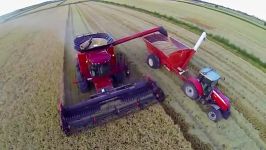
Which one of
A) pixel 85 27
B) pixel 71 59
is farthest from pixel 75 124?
pixel 85 27

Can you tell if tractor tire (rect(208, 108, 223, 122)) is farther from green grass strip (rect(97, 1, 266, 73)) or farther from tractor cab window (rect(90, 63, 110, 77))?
green grass strip (rect(97, 1, 266, 73))

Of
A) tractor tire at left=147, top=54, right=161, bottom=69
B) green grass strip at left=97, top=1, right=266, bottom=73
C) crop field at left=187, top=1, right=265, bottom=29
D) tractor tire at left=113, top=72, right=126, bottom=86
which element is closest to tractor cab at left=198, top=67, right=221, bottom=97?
tractor tire at left=147, top=54, right=161, bottom=69

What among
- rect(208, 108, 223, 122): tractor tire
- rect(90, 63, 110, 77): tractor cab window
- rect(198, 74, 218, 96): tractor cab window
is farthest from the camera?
rect(90, 63, 110, 77): tractor cab window

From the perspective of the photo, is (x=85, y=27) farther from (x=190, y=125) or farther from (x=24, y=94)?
(x=190, y=125)

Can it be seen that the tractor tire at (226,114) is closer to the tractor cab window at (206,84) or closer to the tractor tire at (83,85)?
the tractor cab window at (206,84)

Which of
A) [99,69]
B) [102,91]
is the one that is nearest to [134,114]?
[102,91]

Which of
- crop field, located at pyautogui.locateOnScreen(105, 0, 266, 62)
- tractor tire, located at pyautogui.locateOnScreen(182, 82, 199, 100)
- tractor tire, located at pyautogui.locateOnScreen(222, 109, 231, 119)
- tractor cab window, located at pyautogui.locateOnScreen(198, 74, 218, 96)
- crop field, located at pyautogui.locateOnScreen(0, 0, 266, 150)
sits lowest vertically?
crop field, located at pyautogui.locateOnScreen(105, 0, 266, 62)

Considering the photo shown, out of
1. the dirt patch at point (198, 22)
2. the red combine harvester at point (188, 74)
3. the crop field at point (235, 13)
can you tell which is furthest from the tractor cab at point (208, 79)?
the crop field at point (235, 13)
